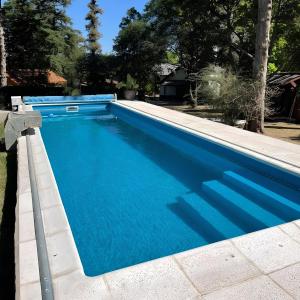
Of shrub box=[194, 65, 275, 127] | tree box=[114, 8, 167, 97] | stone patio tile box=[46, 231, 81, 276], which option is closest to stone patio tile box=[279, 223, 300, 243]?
stone patio tile box=[46, 231, 81, 276]

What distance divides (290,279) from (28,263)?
2427mm

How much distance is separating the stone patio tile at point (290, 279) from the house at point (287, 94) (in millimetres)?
12862

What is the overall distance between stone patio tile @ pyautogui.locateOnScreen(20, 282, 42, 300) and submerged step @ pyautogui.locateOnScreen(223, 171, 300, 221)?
3.78m

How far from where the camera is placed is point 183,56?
73.4 ft

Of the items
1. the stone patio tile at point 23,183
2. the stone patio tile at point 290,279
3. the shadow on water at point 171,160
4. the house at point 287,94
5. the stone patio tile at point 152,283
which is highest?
the house at point 287,94

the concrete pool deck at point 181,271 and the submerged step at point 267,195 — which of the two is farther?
the submerged step at point 267,195

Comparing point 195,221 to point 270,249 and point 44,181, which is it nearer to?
point 270,249

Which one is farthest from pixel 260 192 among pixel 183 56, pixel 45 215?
pixel 183 56

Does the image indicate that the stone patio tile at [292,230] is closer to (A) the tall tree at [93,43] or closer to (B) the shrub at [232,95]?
(B) the shrub at [232,95]

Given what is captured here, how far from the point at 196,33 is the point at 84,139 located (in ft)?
37.3

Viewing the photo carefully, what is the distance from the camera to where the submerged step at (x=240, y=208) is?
15.9 feet

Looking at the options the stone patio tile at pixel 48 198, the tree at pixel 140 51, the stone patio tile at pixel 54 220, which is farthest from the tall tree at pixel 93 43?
the stone patio tile at pixel 54 220

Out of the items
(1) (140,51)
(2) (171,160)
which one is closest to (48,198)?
(2) (171,160)

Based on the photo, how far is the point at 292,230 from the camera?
3859 millimetres
